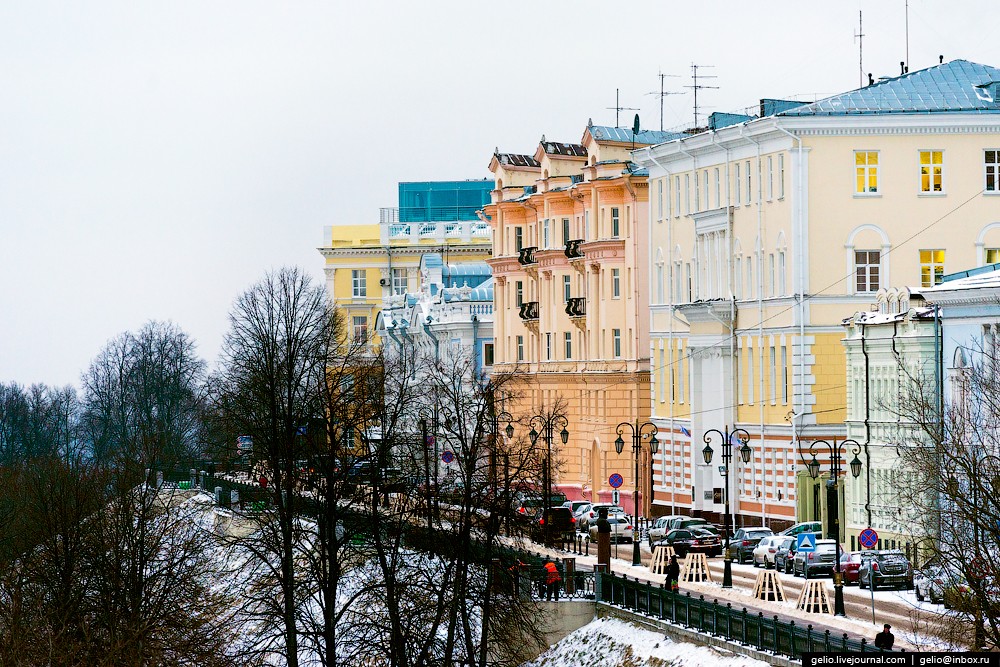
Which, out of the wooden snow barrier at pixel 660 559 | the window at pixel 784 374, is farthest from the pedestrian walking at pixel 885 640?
the window at pixel 784 374

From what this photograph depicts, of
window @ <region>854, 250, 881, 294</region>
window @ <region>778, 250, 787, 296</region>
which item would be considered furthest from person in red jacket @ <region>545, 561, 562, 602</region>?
window @ <region>854, 250, 881, 294</region>

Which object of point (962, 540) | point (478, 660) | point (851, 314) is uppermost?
point (851, 314)

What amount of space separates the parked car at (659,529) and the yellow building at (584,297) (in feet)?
46.3

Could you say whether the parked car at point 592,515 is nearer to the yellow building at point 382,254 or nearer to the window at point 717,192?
the window at point 717,192

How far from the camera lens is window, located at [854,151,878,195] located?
86688mm

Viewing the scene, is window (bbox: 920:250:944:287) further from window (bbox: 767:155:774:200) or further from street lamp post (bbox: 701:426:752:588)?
street lamp post (bbox: 701:426:752:588)

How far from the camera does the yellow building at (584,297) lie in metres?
108

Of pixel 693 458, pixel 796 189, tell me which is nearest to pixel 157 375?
pixel 693 458

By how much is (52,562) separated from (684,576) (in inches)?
903

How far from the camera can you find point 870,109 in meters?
86.5

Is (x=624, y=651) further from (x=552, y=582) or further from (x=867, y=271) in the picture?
(x=867, y=271)

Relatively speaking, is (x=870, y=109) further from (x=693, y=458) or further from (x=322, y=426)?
(x=322, y=426)

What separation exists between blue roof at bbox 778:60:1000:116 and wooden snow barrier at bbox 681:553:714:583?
22.2 meters

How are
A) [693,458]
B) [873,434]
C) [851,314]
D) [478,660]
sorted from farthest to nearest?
[693,458] < [851,314] < [873,434] < [478,660]
